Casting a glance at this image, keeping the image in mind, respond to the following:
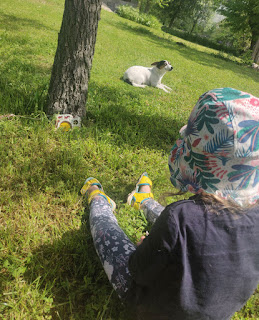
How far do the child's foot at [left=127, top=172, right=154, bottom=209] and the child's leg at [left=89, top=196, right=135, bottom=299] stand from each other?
0.40 metres

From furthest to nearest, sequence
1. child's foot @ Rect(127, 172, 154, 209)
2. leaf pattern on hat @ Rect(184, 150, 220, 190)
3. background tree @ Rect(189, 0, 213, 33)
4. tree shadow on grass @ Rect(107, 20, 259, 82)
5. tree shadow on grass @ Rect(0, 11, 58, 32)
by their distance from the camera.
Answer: background tree @ Rect(189, 0, 213, 33), tree shadow on grass @ Rect(107, 20, 259, 82), tree shadow on grass @ Rect(0, 11, 58, 32), child's foot @ Rect(127, 172, 154, 209), leaf pattern on hat @ Rect(184, 150, 220, 190)

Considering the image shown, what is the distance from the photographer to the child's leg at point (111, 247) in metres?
1.49

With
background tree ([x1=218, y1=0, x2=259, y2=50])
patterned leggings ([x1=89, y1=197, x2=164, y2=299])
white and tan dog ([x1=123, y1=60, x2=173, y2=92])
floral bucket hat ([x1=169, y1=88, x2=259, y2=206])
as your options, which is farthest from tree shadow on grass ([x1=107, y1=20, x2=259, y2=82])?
floral bucket hat ([x1=169, y1=88, x2=259, y2=206])

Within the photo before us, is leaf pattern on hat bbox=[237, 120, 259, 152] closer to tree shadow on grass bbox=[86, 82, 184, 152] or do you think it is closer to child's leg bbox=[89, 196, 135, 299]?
child's leg bbox=[89, 196, 135, 299]

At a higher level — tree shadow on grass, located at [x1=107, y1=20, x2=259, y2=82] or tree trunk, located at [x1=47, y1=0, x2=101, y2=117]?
tree shadow on grass, located at [x1=107, y1=20, x2=259, y2=82]

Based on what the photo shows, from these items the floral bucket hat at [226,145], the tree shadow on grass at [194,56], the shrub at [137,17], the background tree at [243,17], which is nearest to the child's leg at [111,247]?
the floral bucket hat at [226,145]

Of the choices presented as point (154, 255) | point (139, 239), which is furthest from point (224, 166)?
point (139, 239)

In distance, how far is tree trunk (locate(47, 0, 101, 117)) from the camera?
2561 mm

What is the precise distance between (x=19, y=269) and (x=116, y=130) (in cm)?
216

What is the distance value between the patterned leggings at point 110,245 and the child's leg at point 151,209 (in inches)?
16.2

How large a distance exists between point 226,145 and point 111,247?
1104mm

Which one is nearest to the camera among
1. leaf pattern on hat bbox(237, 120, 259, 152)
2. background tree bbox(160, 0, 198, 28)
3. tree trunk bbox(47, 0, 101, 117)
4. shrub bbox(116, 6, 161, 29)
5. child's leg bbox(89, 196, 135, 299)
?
leaf pattern on hat bbox(237, 120, 259, 152)

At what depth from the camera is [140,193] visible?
2414 mm

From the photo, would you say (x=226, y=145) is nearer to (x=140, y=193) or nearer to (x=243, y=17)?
(x=140, y=193)
